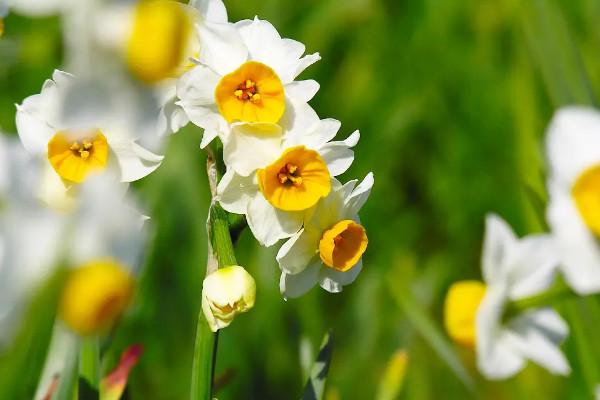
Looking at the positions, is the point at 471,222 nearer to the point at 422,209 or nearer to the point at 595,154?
the point at 422,209

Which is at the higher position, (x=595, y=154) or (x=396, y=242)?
(x=595, y=154)

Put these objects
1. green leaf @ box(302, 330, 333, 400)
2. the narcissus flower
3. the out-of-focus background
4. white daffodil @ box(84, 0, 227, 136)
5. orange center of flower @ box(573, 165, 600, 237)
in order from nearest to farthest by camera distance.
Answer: white daffodil @ box(84, 0, 227, 136)
orange center of flower @ box(573, 165, 600, 237)
the narcissus flower
green leaf @ box(302, 330, 333, 400)
the out-of-focus background

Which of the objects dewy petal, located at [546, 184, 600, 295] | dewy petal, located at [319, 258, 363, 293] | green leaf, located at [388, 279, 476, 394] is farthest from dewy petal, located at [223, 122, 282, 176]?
green leaf, located at [388, 279, 476, 394]

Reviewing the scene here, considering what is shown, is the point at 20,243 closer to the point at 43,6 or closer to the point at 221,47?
the point at 43,6

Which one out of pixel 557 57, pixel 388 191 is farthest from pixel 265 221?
pixel 388 191

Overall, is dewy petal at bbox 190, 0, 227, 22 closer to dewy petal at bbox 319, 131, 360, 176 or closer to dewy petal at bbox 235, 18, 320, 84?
dewy petal at bbox 235, 18, 320, 84

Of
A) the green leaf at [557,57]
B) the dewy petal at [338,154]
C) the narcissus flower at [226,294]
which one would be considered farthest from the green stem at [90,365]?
the green leaf at [557,57]

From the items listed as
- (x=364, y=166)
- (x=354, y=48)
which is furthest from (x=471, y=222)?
(x=354, y=48)
